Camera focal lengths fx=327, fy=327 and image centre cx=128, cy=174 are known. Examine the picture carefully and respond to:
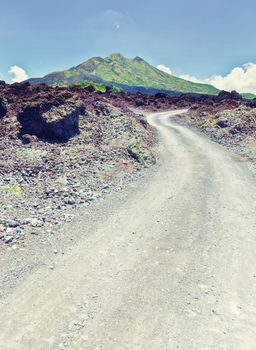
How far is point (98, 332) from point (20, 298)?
293 centimetres

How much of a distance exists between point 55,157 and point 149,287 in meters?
15.2

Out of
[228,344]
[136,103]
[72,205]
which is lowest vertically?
[228,344]

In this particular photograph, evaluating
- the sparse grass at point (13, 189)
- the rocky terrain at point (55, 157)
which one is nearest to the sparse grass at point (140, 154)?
the rocky terrain at point (55, 157)

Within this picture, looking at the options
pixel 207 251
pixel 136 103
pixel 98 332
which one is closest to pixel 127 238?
pixel 207 251

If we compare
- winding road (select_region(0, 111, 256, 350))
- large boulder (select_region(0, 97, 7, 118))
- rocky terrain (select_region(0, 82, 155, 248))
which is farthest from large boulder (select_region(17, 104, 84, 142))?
winding road (select_region(0, 111, 256, 350))

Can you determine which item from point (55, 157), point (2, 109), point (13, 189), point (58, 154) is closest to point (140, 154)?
point (58, 154)

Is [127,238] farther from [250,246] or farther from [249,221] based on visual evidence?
[249,221]

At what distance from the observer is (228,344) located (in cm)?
834

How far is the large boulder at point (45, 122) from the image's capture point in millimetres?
26584

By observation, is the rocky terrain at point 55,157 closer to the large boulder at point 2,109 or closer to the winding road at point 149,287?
the large boulder at point 2,109

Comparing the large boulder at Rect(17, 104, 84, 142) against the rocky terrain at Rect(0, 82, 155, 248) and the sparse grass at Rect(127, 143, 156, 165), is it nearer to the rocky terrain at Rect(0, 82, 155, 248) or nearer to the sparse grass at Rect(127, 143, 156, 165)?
the rocky terrain at Rect(0, 82, 155, 248)

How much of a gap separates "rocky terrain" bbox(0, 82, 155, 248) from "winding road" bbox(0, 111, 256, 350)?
2.71 m

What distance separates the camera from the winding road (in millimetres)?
8617

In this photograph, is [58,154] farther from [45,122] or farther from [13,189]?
[13,189]
